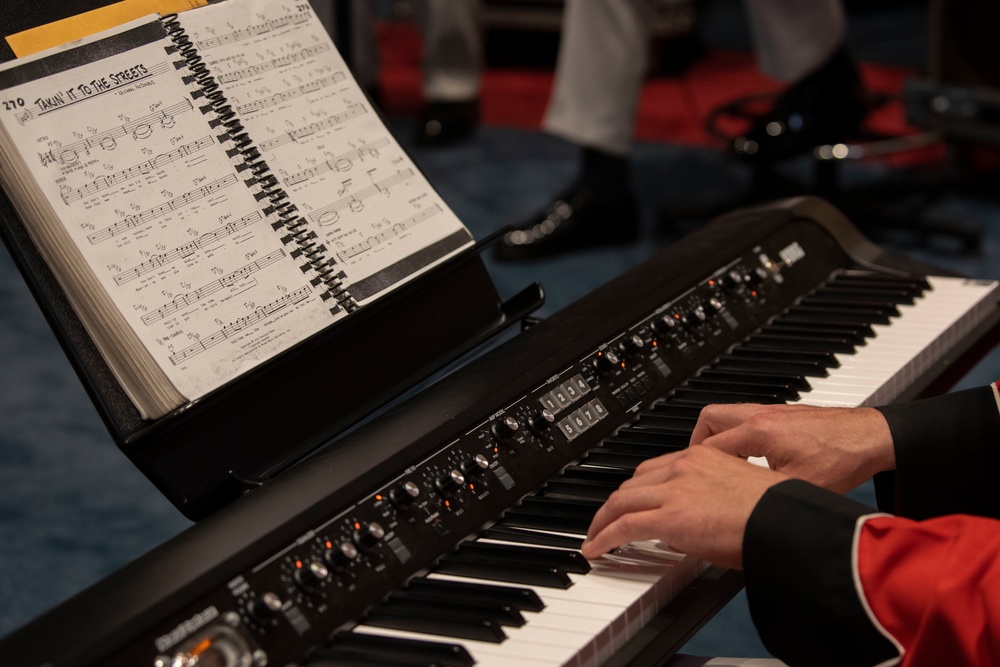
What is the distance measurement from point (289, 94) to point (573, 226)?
87.9 inches

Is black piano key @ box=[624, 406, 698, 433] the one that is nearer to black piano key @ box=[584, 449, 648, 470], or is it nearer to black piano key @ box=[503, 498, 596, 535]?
black piano key @ box=[584, 449, 648, 470]

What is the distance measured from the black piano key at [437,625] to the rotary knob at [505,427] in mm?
243

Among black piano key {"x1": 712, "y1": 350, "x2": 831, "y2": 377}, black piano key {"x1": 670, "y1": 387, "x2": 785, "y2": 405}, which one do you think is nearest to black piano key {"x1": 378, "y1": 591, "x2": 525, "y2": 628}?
black piano key {"x1": 670, "y1": 387, "x2": 785, "y2": 405}

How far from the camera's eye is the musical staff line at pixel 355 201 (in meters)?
1.24

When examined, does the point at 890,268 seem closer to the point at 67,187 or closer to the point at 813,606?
the point at 813,606

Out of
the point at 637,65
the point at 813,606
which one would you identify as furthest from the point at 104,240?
the point at 637,65

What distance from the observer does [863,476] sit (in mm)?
1221

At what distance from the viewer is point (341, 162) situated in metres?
1.29

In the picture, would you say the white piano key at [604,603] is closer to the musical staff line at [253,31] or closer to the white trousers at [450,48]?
the musical staff line at [253,31]

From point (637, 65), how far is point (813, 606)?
258cm

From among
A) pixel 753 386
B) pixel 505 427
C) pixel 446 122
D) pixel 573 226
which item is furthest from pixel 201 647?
pixel 446 122

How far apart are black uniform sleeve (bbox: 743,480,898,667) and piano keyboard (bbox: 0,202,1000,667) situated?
0.28ft

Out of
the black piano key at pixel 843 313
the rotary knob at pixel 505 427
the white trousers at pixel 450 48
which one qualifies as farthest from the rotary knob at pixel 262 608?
the white trousers at pixel 450 48

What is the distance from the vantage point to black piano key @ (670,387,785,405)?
1335 millimetres
